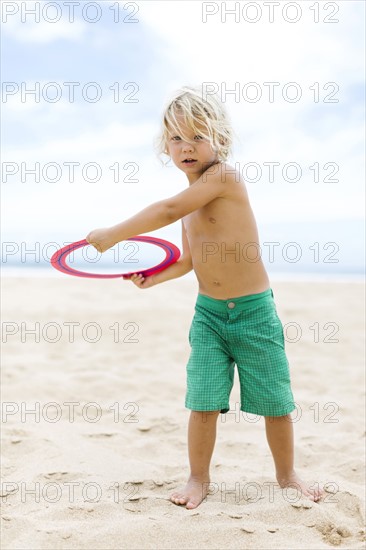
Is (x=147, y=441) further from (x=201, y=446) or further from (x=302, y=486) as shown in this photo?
(x=302, y=486)

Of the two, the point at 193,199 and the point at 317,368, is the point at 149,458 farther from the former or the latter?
the point at 317,368

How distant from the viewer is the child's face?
8.76 feet

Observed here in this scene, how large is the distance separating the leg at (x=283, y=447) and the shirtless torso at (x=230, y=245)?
0.57 meters

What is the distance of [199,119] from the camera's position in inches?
105

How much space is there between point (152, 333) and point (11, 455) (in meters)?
2.89

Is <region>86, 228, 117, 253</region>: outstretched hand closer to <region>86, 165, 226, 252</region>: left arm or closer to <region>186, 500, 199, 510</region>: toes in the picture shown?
<region>86, 165, 226, 252</region>: left arm

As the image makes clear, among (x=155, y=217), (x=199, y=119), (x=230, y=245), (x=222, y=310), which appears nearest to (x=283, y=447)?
(x=222, y=310)

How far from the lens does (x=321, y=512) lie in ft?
8.33

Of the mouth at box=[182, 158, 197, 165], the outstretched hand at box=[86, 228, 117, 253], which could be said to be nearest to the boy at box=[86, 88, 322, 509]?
the mouth at box=[182, 158, 197, 165]

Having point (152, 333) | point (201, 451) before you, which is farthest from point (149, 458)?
point (152, 333)

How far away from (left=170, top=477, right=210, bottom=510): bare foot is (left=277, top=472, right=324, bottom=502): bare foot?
33 cm

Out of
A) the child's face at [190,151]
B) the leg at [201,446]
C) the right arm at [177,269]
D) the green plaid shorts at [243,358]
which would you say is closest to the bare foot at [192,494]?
the leg at [201,446]

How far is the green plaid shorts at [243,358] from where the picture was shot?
9.05 ft

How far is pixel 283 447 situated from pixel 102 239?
3.86 ft
